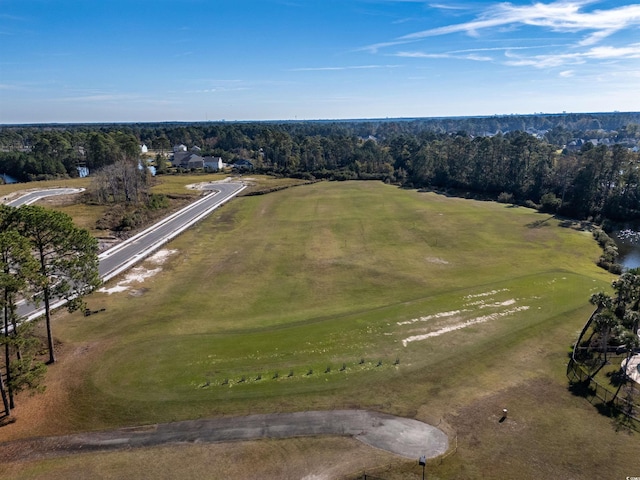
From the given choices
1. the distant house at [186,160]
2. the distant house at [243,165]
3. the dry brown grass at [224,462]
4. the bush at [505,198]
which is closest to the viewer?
the dry brown grass at [224,462]

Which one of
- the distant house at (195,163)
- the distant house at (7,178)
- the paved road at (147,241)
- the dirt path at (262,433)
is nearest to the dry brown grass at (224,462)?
the dirt path at (262,433)

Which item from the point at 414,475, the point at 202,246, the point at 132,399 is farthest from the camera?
the point at 202,246

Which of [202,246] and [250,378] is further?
[202,246]

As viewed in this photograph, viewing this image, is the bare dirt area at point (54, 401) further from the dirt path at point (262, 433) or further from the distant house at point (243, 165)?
the distant house at point (243, 165)

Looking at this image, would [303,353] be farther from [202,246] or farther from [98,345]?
[202,246]

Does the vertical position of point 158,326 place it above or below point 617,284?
below

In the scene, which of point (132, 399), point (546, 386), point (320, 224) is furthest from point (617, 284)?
point (320, 224)
